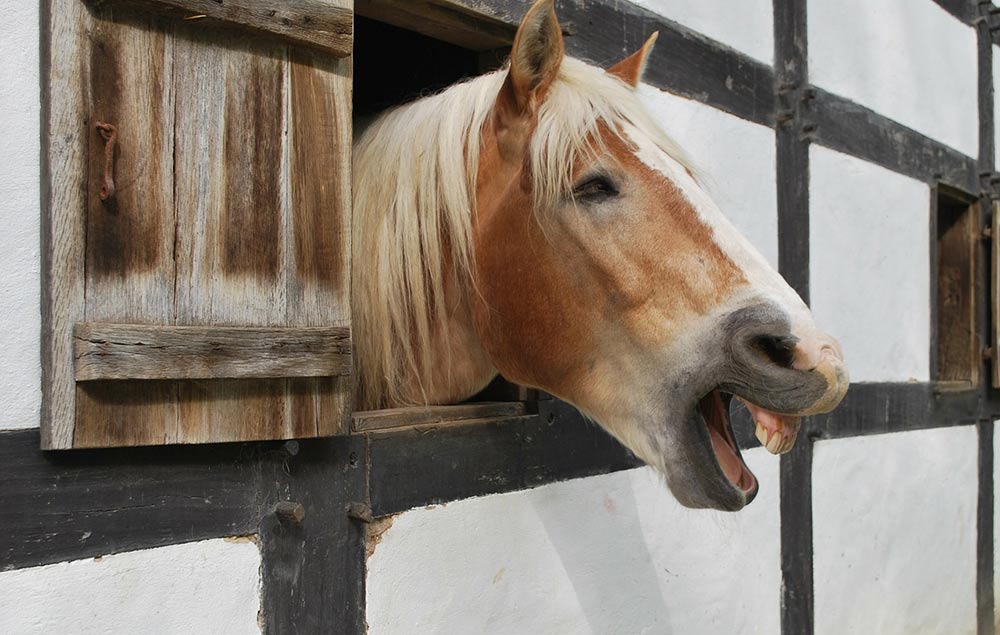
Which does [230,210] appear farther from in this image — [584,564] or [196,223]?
[584,564]

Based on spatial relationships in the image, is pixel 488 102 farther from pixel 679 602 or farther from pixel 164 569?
pixel 679 602

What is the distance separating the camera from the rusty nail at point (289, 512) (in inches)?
56.9

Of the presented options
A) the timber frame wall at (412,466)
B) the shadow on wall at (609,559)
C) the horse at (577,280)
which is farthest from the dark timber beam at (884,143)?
the horse at (577,280)

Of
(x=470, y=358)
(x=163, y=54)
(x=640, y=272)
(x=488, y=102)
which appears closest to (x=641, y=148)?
(x=640, y=272)

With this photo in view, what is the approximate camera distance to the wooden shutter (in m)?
1.17

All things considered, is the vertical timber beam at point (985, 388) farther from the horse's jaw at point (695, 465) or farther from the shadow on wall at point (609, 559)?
the horse's jaw at point (695, 465)

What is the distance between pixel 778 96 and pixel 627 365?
2.00 metres

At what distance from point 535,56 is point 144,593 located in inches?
46.3

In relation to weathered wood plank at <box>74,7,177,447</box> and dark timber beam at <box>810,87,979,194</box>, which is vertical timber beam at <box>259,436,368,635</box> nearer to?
weathered wood plank at <box>74,7,177,447</box>

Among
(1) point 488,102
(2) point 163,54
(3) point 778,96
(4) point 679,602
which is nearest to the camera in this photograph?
(2) point 163,54

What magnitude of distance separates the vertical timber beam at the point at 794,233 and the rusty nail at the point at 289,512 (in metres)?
2.10

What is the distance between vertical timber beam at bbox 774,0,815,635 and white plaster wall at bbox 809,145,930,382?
100mm

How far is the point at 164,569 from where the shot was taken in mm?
1295

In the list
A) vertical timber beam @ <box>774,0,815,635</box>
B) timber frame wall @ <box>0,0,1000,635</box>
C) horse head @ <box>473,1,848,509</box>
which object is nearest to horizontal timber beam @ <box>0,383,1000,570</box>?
timber frame wall @ <box>0,0,1000,635</box>
